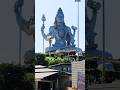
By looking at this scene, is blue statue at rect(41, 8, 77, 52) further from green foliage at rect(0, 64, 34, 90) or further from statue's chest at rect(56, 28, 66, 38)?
green foliage at rect(0, 64, 34, 90)

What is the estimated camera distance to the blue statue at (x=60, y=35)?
23248 mm

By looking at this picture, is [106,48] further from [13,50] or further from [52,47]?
[52,47]

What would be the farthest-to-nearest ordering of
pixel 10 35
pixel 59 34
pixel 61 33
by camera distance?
pixel 59 34, pixel 61 33, pixel 10 35

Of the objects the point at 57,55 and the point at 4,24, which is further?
the point at 57,55

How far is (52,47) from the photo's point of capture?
24.6 meters

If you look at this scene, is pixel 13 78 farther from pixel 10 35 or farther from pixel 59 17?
pixel 59 17

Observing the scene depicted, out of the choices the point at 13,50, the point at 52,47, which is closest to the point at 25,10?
the point at 13,50

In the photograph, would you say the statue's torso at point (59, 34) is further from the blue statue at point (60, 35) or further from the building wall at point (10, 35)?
the building wall at point (10, 35)

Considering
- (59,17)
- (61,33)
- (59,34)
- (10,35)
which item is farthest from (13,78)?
(59,34)

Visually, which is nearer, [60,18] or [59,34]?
[60,18]

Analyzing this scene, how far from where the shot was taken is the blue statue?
23.2 m

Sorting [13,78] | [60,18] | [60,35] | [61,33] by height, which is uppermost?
[60,18]

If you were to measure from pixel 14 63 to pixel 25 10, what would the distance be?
1.71 meters

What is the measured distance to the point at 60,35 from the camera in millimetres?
24266
